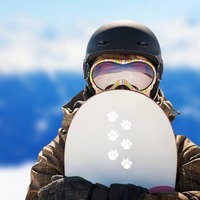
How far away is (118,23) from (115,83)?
0.63m

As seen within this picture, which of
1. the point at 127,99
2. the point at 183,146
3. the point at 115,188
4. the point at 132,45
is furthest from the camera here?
the point at 132,45

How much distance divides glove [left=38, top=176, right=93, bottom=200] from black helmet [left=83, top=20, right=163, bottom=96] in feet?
4.16

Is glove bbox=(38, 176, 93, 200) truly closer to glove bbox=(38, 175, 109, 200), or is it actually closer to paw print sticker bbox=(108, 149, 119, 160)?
glove bbox=(38, 175, 109, 200)

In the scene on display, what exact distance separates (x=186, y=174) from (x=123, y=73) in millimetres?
846

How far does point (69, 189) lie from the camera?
301 centimetres

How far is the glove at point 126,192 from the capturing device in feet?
9.76

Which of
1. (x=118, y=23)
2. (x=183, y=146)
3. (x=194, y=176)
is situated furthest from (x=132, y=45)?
(x=194, y=176)

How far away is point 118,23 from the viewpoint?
420cm

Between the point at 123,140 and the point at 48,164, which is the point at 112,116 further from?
the point at 48,164

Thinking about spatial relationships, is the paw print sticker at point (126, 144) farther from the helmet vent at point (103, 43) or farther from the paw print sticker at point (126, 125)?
the helmet vent at point (103, 43)

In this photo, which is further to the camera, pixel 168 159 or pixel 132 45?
pixel 132 45

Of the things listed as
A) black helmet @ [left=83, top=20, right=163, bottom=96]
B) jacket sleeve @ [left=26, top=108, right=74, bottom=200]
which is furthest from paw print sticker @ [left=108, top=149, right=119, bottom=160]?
black helmet @ [left=83, top=20, right=163, bottom=96]

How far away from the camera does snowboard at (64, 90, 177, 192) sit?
10.2 ft

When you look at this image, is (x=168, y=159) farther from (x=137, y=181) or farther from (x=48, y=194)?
(x=48, y=194)
